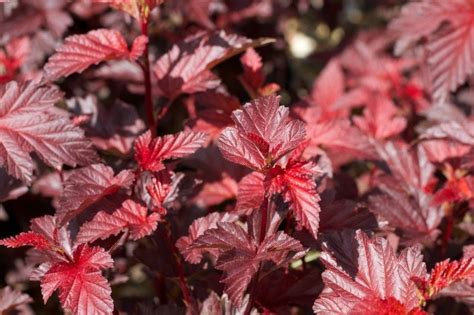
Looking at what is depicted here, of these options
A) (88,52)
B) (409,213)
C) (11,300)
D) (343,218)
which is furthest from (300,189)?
(11,300)

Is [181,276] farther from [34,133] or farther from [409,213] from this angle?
[409,213]

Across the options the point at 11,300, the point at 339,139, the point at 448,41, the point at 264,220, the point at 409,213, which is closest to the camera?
the point at 264,220

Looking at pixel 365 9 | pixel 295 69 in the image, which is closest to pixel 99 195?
pixel 295 69

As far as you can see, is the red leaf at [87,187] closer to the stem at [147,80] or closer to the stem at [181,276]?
the stem at [181,276]

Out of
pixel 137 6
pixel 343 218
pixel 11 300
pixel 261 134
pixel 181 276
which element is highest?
pixel 137 6

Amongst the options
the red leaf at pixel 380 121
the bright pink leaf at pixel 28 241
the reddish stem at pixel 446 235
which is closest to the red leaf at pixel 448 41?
the red leaf at pixel 380 121

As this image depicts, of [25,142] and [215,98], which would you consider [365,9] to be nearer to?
[215,98]
